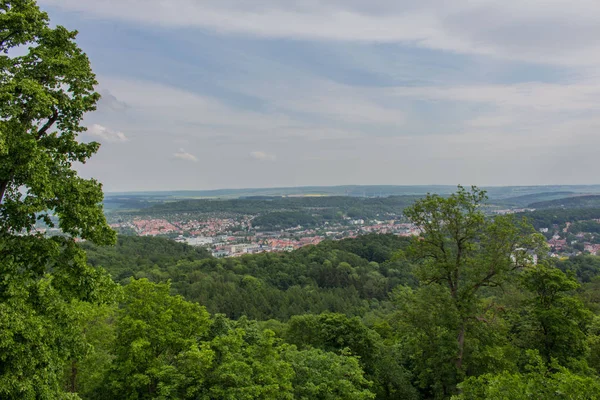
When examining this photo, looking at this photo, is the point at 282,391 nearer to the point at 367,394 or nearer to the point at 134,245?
the point at 367,394

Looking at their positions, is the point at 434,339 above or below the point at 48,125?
below

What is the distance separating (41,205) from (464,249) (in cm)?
1525

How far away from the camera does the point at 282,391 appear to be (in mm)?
10836

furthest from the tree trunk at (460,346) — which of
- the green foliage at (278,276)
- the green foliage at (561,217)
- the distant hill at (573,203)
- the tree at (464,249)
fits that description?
the distant hill at (573,203)

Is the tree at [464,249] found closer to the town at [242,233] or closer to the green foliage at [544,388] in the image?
the green foliage at [544,388]

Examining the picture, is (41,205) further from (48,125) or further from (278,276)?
(278,276)

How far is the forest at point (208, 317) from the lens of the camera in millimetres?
6684

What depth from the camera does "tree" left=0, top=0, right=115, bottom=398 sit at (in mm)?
6270

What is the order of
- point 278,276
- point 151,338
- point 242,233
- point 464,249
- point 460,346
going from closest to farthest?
point 151,338
point 460,346
point 464,249
point 278,276
point 242,233

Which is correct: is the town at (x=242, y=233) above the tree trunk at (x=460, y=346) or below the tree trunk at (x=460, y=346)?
below

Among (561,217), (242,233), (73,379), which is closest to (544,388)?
(73,379)

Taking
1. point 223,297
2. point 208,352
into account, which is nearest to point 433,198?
point 208,352

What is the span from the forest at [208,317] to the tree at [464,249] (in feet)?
0.19

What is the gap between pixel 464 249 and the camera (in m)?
15.6
